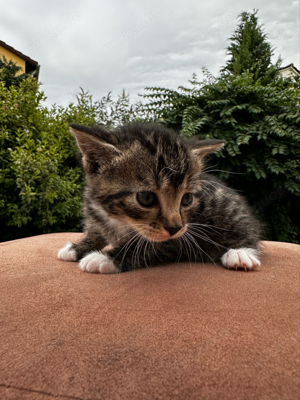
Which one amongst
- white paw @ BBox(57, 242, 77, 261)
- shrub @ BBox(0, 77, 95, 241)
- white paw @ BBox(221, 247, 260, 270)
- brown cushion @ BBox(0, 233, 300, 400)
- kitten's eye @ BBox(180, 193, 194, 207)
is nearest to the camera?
brown cushion @ BBox(0, 233, 300, 400)

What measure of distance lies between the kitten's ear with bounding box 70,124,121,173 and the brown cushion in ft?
1.89

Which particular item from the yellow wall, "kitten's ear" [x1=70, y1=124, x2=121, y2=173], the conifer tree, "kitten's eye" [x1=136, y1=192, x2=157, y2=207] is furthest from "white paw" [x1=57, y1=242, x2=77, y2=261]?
the yellow wall

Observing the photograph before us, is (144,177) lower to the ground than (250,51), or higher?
lower

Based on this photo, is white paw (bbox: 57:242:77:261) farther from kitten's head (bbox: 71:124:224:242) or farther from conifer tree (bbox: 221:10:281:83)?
conifer tree (bbox: 221:10:281:83)

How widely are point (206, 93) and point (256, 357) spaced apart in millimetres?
2733

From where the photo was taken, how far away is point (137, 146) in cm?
141

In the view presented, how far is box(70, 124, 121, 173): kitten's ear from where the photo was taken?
136 cm

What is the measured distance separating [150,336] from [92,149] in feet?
3.15

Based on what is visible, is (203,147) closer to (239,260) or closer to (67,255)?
(239,260)

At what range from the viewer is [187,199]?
60.0 inches

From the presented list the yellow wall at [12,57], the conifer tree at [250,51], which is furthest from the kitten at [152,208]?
the yellow wall at [12,57]

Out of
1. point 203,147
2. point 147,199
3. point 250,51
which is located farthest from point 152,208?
point 250,51

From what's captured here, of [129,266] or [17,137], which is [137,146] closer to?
[129,266]

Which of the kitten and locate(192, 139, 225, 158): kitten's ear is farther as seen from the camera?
locate(192, 139, 225, 158): kitten's ear
